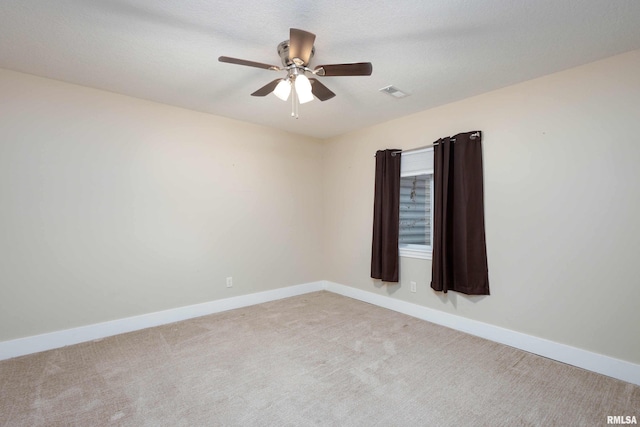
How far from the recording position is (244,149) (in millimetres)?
3988

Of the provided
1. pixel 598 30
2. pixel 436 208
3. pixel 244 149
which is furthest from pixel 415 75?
pixel 244 149

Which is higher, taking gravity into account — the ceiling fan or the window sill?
the ceiling fan

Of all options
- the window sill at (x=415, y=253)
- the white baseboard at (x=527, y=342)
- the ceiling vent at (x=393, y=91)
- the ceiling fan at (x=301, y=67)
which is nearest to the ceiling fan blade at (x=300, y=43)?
the ceiling fan at (x=301, y=67)

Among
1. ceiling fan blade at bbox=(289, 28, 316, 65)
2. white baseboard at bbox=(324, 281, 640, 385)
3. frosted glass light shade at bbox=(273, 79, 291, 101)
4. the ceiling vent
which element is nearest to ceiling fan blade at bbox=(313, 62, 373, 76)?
ceiling fan blade at bbox=(289, 28, 316, 65)

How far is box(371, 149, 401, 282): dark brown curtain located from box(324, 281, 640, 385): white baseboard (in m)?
0.39

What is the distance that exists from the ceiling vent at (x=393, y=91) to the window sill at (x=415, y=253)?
5.96 ft

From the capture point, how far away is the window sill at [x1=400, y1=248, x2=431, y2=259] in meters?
3.52

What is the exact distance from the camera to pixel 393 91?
117 inches

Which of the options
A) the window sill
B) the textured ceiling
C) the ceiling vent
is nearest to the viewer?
the textured ceiling

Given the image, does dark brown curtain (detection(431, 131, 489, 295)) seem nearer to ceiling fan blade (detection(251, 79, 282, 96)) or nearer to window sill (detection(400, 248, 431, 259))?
window sill (detection(400, 248, 431, 259))

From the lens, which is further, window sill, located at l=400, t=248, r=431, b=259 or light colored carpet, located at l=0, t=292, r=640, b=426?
window sill, located at l=400, t=248, r=431, b=259

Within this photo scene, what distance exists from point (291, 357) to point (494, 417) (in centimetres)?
152

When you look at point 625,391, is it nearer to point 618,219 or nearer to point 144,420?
point 618,219

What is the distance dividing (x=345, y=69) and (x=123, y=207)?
8.82 ft
